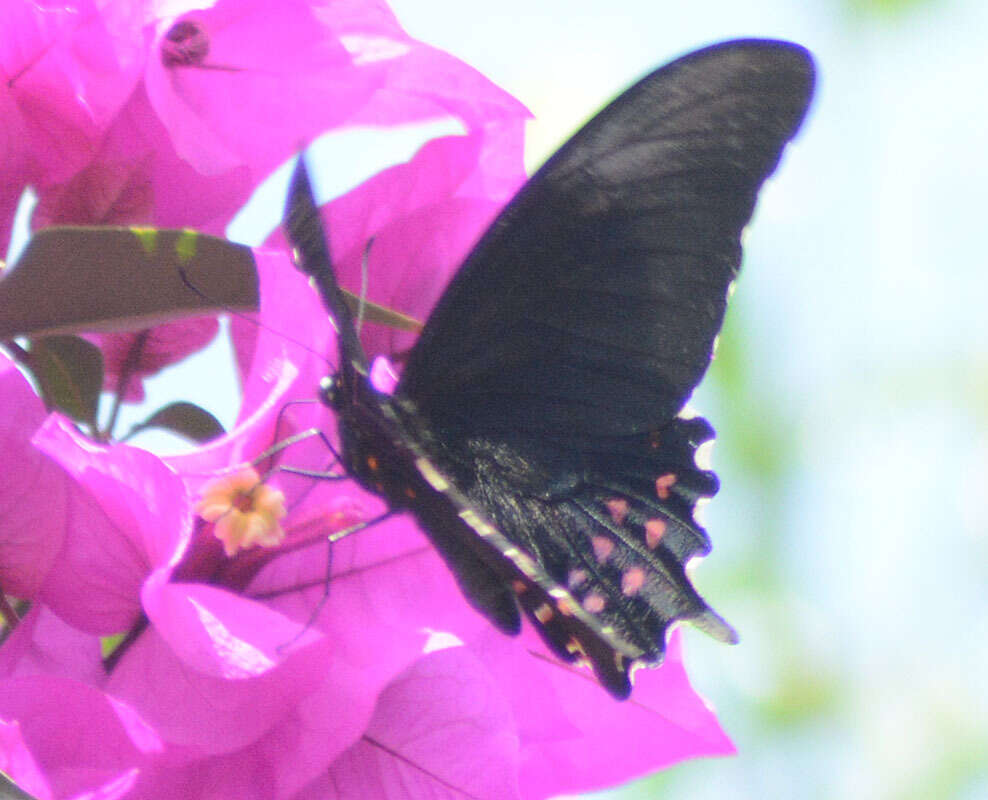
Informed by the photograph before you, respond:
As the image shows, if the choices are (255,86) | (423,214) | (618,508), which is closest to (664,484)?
(618,508)

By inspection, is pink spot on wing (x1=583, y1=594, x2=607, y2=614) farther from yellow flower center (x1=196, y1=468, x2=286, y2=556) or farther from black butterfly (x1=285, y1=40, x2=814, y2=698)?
yellow flower center (x1=196, y1=468, x2=286, y2=556)

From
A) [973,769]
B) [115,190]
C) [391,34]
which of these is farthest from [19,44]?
[973,769]

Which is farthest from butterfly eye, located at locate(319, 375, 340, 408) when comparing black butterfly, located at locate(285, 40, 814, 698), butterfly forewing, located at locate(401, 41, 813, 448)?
butterfly forewing, located at locate(401, 41, 813, 448)

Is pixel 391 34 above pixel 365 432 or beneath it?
above

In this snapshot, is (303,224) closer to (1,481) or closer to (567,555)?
(1,481)

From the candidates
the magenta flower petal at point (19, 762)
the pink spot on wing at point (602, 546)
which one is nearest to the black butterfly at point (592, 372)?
the pink spot on wing at point (602, 546)

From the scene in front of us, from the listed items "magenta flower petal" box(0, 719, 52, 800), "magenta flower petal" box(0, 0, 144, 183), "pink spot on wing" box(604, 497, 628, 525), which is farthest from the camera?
"pink spot on wing" box(604, 497, 628, 525)

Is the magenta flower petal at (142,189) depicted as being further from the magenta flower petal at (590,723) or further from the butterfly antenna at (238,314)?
the magenta flower petal at (590,723)
